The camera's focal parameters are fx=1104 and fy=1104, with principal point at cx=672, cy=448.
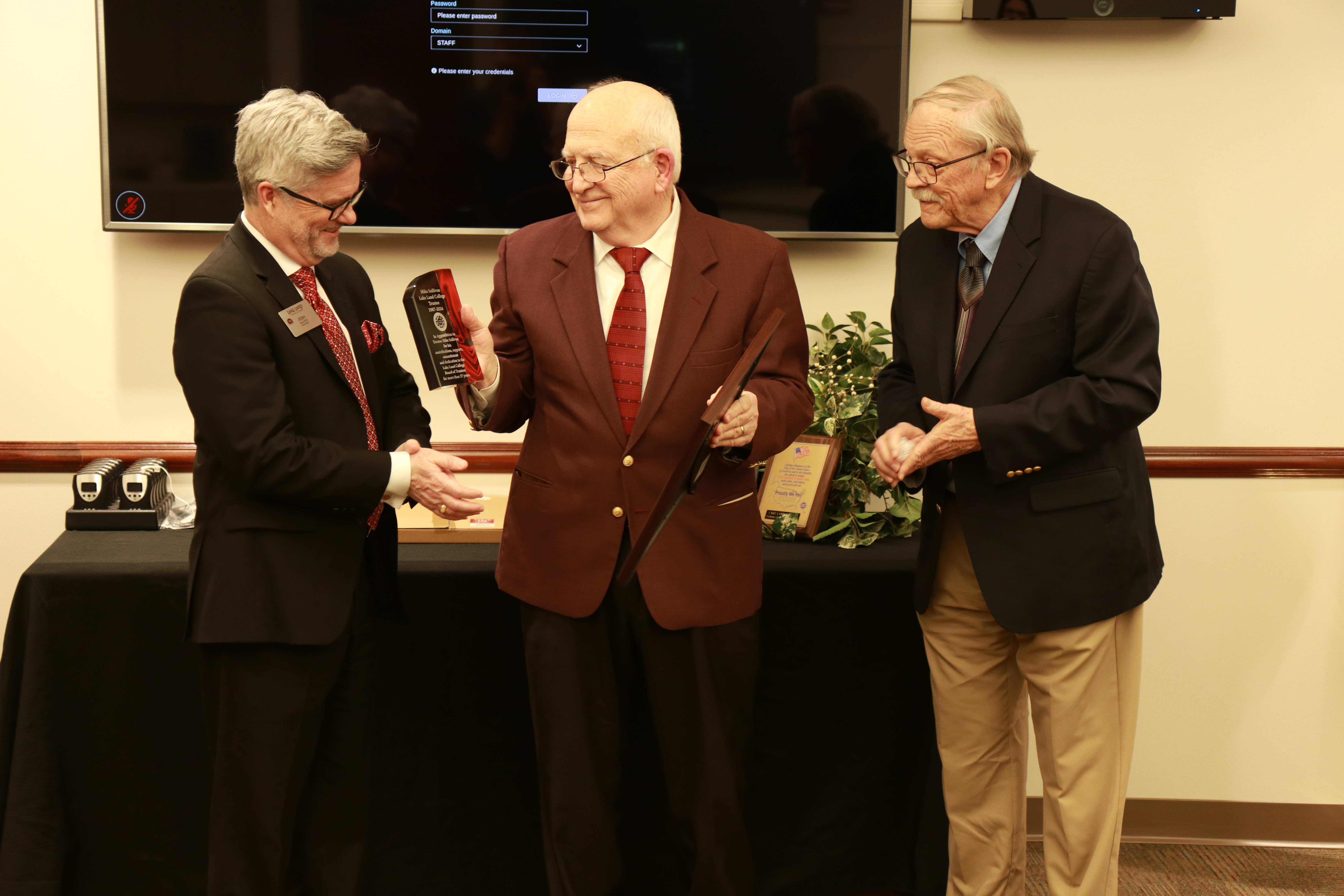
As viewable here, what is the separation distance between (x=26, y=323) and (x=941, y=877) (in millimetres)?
2705

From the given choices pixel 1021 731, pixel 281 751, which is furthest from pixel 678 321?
pixel 1021 731

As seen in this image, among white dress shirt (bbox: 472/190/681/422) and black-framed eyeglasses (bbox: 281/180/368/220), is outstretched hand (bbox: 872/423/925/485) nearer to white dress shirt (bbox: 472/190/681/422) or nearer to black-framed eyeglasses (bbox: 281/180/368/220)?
white dress shirt (bbox: 472/190/681/422)

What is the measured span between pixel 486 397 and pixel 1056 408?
1.02 metres

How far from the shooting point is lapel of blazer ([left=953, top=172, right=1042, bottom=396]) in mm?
1982

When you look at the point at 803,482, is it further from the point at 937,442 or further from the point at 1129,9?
the point at 1129,9

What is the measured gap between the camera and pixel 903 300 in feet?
7.21

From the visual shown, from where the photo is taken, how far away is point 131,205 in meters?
2.81

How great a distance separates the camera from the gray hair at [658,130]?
1952 millimetres

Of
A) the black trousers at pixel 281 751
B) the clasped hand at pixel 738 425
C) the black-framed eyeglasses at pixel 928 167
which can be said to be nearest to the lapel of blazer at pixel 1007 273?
the black-framed eyeglasses at pixel 928 167

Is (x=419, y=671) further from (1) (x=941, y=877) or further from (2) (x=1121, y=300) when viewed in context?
(2) (x=1121, y=300)

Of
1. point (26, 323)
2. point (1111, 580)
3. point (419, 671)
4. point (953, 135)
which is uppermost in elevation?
point (953, 135)

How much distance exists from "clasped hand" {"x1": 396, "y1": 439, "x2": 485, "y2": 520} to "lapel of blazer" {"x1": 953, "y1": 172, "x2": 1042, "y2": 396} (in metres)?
0.93

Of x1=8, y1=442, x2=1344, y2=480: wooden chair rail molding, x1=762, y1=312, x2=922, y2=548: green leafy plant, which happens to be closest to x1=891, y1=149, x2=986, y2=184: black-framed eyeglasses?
x1=762, y1=312, x2=922, y2=548: green leafy plant

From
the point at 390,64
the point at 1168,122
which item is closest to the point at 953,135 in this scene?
the point at 1168,122
